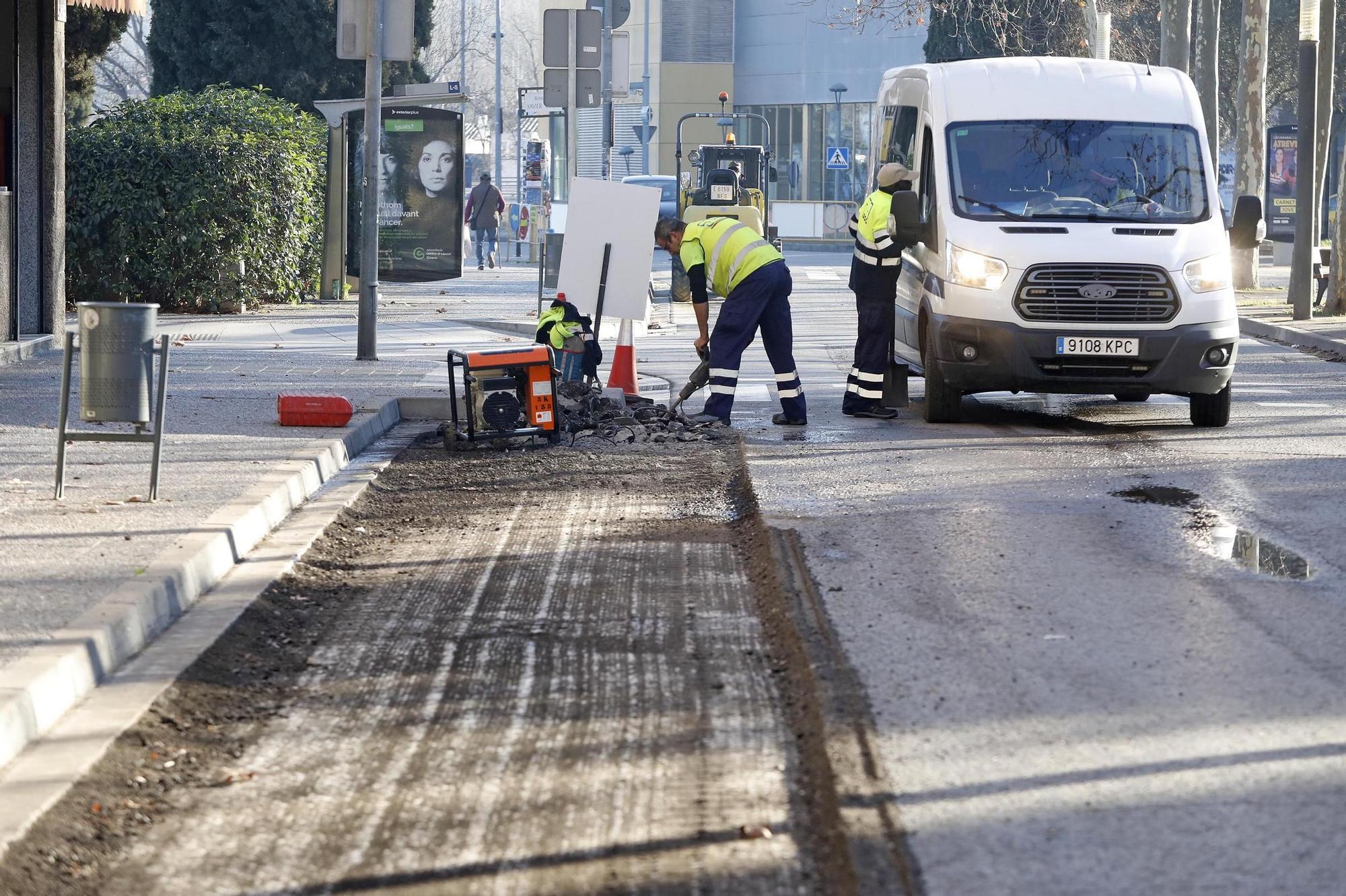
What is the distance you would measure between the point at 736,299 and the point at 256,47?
1922cm

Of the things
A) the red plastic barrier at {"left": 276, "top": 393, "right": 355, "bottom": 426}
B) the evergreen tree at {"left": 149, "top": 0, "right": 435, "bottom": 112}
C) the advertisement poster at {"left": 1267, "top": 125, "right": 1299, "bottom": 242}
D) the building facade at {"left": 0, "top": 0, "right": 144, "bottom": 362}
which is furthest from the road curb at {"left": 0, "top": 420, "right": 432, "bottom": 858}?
the advertisement poster at {"left": 1267, "top": 125, "right": 1299, "bottom": 242}

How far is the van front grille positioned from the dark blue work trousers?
1566 mm

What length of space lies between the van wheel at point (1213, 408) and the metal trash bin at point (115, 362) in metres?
7.15

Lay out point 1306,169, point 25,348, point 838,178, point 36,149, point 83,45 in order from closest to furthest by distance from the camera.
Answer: point 25,348 < point 36,149 < point 83,45 < point 1306,169 < point 838,178

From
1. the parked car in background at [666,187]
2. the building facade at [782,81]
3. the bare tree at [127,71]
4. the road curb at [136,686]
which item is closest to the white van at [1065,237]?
the road curb at [136,686]

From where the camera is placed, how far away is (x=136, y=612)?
20.4ft

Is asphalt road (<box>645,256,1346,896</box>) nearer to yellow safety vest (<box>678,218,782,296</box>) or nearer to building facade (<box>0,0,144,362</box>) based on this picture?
yellow safety vest (<box>678,218,782,296</box>)

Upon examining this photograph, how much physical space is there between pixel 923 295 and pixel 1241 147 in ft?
76.2

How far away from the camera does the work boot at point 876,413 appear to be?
13.1 m

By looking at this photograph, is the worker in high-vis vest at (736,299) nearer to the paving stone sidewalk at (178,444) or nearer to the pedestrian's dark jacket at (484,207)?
the paving stone sidewalk at (178,444)

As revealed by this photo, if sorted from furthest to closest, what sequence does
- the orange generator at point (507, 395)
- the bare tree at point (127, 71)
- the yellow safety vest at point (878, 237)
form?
the bare tree at point (127, 71) → the yellow safety vest at point (878, 237) → the orange generator at point (507, 395)

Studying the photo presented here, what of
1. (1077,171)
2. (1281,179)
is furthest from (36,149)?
(1281,179)

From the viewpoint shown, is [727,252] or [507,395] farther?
[727,252]

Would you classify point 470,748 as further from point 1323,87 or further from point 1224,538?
point 1323,87
